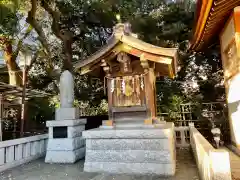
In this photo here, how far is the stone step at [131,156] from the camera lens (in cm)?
542

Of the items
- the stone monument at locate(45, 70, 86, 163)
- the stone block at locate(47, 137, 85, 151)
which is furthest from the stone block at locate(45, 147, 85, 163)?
the stone block at locate(47, 137, 85, 151)

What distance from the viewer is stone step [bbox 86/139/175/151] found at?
5.48 m

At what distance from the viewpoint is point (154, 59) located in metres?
5.90

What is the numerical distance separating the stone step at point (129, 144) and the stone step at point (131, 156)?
0.27 feet

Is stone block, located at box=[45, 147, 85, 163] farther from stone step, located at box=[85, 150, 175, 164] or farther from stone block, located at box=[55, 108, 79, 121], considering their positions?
stone step, located at box=[85, 150, 175, 164]

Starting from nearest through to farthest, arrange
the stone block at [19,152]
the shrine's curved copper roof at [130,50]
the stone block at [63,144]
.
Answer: the shrine's curved copper roof at [130,50]
the stone block at [19,152]
the stone block at [63,144]

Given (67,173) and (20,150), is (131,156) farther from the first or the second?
(20,150)

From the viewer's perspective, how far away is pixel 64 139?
283 inches

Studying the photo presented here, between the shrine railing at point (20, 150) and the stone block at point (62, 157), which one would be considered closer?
the shrine railing at point (20, 150)

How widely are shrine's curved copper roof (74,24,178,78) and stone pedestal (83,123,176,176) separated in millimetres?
1911

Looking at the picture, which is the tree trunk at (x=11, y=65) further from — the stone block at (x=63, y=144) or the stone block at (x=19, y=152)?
the stone block at (x=63, y=144)

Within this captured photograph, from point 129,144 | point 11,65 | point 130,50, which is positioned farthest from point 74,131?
point 11,65

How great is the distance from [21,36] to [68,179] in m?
11.9

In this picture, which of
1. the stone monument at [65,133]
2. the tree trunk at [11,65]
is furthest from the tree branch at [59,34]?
the stone monument at [65,133]
